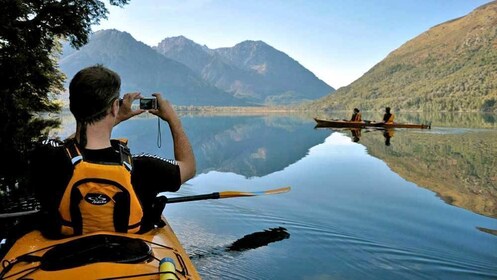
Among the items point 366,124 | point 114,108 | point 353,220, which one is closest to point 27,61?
point 353,220

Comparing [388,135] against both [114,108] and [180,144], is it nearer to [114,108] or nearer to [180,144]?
[180,144]

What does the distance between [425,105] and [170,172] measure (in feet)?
627

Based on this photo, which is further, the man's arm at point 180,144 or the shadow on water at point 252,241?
the shadow on water at point 252,241

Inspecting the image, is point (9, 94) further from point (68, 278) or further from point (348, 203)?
point (68, 278)

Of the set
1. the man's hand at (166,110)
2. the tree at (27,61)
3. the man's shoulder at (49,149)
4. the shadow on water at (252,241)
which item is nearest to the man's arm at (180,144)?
the man's hand at (166,110)

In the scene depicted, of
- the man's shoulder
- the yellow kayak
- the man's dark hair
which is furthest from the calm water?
the man's dark hair

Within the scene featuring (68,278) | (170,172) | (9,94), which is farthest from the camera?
(9,94)

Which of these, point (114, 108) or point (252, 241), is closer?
point (114, 108)

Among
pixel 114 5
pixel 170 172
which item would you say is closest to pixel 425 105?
pixel 114 5

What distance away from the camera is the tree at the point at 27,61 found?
549 inches

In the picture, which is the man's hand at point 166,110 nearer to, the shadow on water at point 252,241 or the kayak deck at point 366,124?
the shadow on water at point 252,241

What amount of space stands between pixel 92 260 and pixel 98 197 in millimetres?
434

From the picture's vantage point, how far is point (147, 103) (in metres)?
3.82

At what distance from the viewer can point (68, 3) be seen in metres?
16.4
